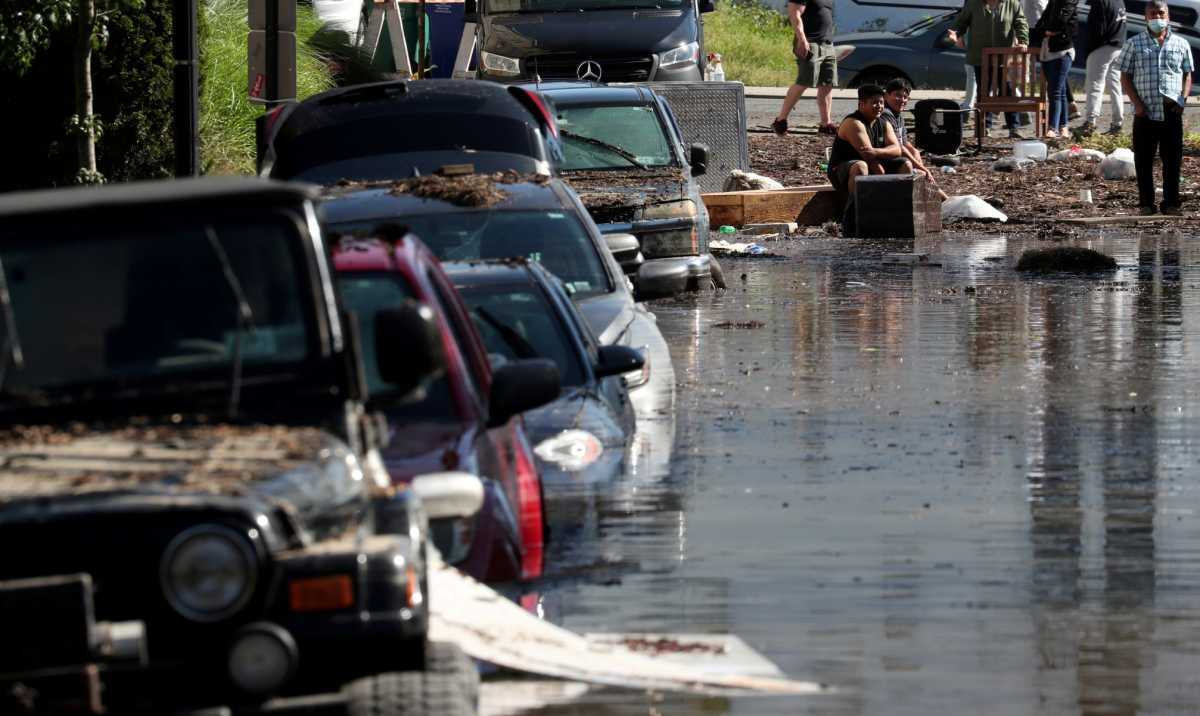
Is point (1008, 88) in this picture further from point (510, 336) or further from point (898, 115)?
point (510, 336)

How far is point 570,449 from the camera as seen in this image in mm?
9523

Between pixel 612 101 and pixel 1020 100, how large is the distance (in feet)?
37.6

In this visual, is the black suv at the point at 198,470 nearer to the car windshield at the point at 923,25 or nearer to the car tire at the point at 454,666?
the car tire at the point at 454,666

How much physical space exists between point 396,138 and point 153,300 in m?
8.13

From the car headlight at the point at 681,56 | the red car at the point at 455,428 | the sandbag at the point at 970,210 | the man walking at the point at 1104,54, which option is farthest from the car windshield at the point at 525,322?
the man walking at the point at 1104,54

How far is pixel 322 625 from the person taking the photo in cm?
503

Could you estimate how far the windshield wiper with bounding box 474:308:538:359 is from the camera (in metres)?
9.62

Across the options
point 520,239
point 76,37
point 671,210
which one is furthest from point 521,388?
point 76,37

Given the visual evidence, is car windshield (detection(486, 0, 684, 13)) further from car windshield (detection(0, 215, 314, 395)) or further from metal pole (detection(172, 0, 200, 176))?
car windshield (detection(0, 215, 314, 395))

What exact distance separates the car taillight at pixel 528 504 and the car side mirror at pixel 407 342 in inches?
67.5

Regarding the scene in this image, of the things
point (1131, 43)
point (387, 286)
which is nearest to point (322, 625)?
point (387, 286)

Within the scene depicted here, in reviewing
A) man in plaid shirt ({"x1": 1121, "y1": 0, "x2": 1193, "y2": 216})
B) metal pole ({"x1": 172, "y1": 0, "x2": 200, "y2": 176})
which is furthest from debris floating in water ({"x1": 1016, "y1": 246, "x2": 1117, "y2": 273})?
metal pole ({"x1": 172, "y1": 0, "x2": 200, "y2": 176})

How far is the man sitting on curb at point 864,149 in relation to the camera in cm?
2181

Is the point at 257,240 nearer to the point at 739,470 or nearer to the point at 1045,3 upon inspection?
the point at 739,470
